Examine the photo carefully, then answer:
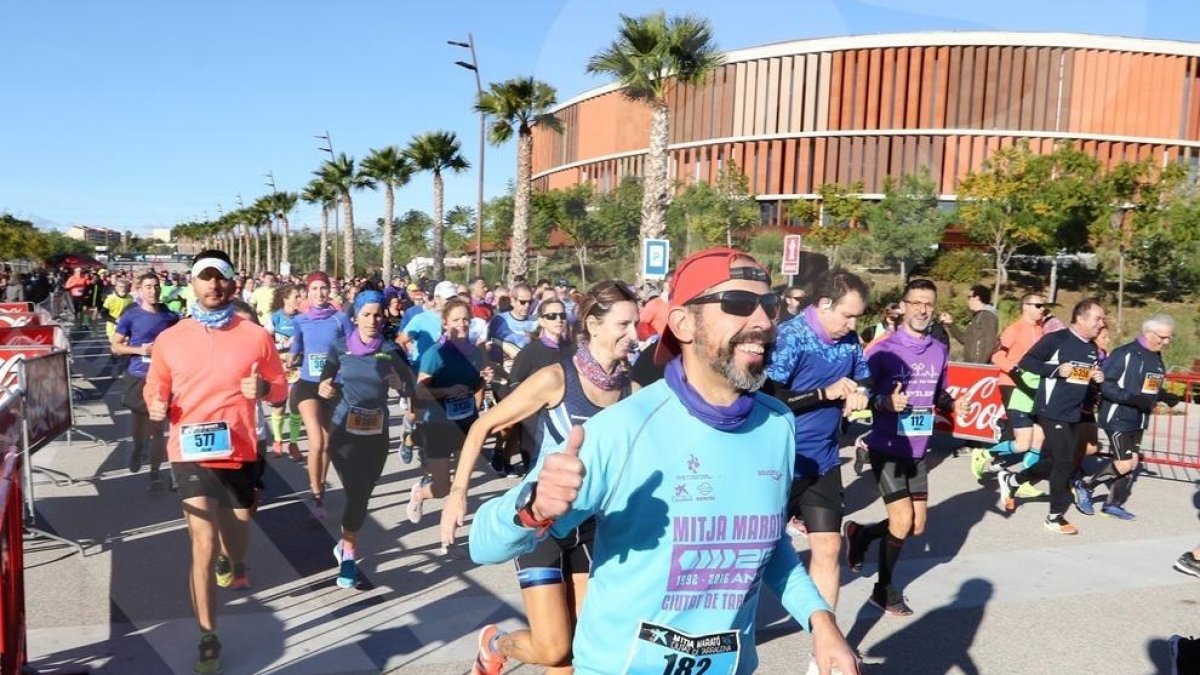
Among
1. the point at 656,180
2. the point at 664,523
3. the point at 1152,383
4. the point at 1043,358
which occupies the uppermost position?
the point at 656,180

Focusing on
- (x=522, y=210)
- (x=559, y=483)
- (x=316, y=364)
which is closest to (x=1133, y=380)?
(x=316, y=364)

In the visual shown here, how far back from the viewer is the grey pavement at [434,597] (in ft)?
16.2

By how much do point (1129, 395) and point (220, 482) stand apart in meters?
7.14

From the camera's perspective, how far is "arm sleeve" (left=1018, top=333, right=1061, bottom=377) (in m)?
7.77

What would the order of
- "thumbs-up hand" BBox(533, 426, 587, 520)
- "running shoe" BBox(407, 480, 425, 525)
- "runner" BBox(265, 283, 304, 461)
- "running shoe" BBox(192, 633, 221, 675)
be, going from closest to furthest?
"thumbs-up hand" BBox(533, 426, 587, 520), "running shoe" BBox(192, 633, 221, 675), "running shoe" BBox(407, 480, 425, 525), "runner" BBox(265, 283, 304, 461)

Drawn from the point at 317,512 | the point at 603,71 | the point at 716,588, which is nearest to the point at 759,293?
the point at 716,588

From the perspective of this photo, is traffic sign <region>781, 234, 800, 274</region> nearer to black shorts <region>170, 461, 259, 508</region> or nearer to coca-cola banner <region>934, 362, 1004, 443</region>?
coca-cola banner <region>934, 362, 1004, 443</region>

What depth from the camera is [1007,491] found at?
8492mm

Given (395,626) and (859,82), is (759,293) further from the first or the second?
(859,82)

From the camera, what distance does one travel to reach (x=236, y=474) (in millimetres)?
4902

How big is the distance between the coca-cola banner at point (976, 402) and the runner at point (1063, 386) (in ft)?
8.83

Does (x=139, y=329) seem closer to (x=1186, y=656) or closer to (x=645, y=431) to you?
(x=645, y=431)

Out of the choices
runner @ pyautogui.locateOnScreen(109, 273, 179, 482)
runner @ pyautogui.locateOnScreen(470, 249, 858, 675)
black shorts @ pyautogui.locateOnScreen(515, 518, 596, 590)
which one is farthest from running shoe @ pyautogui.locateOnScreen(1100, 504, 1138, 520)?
runner @ pyautogui.locateOnScreen(109, 273, 179, 482)

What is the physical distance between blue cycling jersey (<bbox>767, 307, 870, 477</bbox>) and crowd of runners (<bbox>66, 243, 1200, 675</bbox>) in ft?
0.04
